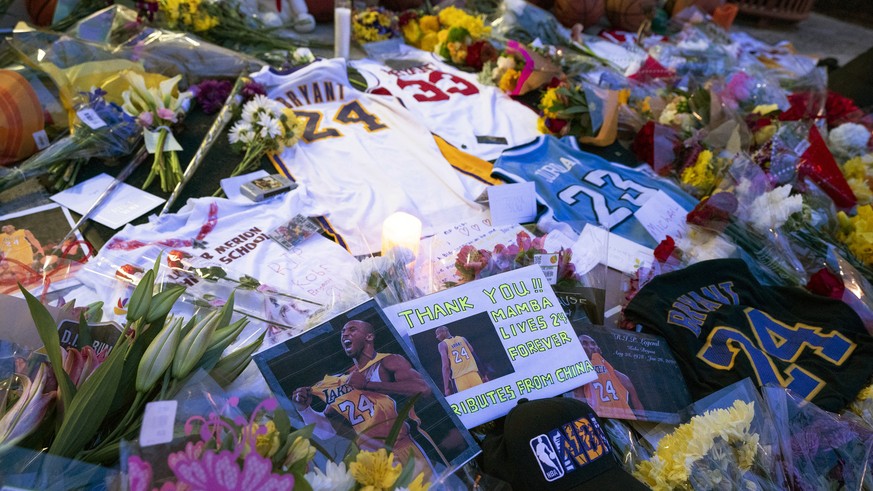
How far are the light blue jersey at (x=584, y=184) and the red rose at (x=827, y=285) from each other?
25.2 inches

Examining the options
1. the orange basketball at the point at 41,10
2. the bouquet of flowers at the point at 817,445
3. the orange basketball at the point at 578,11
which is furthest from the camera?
Answer: the orange basketball at the point at 578,11

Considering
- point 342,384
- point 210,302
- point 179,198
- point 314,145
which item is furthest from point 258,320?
point 314,145

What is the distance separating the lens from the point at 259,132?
280 cm

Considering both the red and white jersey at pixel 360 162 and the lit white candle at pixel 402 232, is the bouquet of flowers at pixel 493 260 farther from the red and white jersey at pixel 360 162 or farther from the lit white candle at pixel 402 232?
the red and white jersey at pixel 360 162

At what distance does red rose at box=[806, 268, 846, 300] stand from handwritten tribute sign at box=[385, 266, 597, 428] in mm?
1190

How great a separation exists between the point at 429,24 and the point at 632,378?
356cm

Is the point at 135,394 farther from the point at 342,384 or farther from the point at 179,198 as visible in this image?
the point at 179,198

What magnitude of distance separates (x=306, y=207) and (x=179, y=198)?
0.61m

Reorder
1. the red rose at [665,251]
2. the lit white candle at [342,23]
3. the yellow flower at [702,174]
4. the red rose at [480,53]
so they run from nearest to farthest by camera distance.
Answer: the red rose at [665,251], the yellow flower at [702,174], the lit white candle at [342,23], the red rose at [480,53]

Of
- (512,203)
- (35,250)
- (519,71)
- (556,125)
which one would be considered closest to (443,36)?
(519,71)

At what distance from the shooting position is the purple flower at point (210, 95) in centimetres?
312

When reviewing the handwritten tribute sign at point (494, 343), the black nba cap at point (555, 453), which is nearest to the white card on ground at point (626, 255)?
the handwritten tribute sign at point (494, 343)

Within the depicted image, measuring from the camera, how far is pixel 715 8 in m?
6.12

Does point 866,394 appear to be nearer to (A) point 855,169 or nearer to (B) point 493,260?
(B) point 493,260
